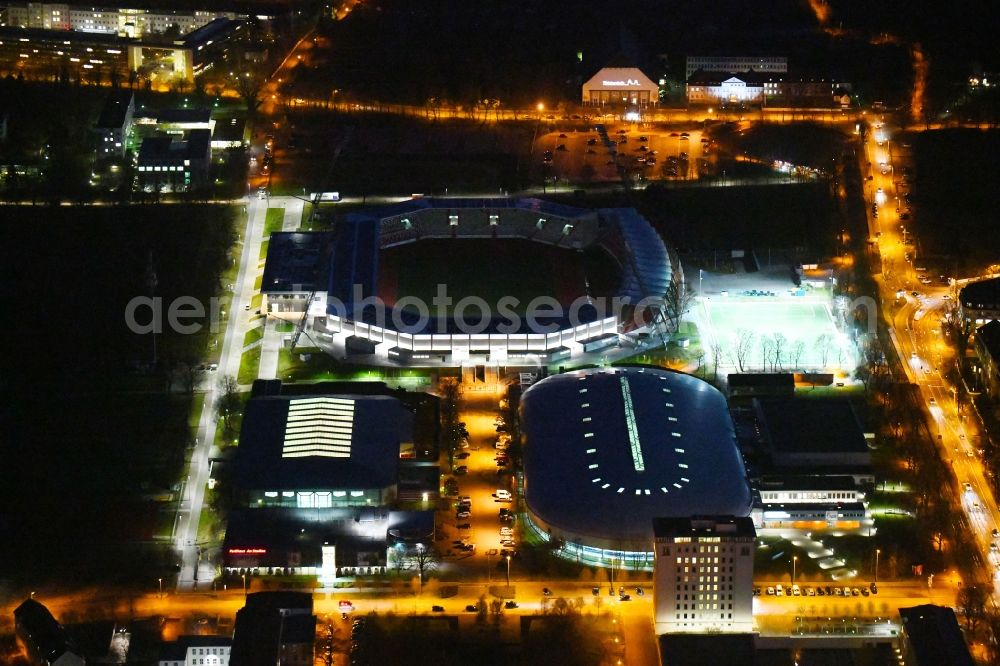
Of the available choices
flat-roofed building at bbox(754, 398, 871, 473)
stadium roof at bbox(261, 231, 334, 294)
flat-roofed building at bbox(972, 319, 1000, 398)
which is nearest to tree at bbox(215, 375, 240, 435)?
stadium roof at bbox(261, 231, 334, 294)

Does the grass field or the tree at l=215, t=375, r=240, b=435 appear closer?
the tree at l=215, t=375, r=240, b=435

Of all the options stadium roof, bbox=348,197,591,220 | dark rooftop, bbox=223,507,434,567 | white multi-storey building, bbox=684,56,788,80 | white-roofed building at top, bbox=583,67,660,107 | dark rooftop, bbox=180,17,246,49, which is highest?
dark rooftop, bbox=180,17,246,49

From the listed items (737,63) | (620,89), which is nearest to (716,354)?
(620,89)

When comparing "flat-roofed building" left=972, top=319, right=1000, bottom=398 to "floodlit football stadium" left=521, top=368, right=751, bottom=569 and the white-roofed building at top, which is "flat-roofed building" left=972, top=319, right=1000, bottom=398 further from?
the white-roofed building at top

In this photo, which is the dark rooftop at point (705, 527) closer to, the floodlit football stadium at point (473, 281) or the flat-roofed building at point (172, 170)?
the floodlit football stadium at point (473, 281)

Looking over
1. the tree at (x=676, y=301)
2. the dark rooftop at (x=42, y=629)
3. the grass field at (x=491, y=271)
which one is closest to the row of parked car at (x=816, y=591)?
the tree at (x=676, y=301)
